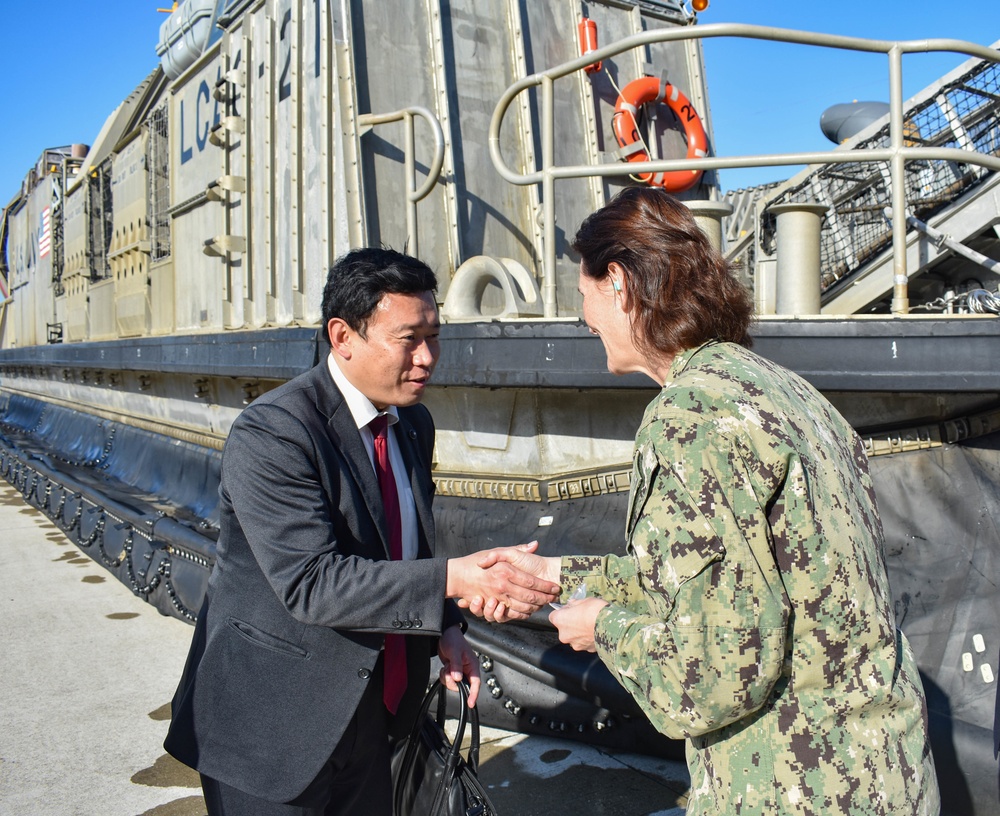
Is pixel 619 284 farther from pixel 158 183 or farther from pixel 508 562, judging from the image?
pixel 158 183

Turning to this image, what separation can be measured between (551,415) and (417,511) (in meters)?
1.67

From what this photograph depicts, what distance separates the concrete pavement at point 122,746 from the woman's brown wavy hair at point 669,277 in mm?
1913

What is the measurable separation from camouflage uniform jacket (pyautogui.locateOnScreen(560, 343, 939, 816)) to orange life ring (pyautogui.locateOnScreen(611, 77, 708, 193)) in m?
3.85

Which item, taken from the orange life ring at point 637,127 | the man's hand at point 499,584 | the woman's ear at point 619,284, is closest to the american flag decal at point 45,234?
the orange life ring at point 637,127

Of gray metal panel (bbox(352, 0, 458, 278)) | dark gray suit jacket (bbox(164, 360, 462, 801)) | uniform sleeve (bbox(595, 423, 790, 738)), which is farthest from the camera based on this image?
gray metal panel (bbox(352, 0, 458, 278))

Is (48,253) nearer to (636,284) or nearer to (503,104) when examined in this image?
(503,104)

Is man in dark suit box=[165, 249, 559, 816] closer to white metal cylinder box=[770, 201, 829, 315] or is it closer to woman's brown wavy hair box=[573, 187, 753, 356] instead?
woman's brown wavy hair box=[573, 187, 753, 356]

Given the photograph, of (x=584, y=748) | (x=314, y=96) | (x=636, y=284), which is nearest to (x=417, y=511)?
(x=636, y=284)

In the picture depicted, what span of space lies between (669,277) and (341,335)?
80cm

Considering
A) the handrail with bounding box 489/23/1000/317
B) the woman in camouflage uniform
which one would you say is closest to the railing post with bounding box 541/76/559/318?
the handrail with bounding box 489/23/1000/317

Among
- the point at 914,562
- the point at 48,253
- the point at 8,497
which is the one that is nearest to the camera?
the point at 914,562

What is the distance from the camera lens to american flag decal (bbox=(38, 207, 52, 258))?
11.8 meters

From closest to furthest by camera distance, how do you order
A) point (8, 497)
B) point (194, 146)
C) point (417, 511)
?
point (417, 511)
point (194, 146)
point (8, 497)

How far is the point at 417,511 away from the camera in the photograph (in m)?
2.06
